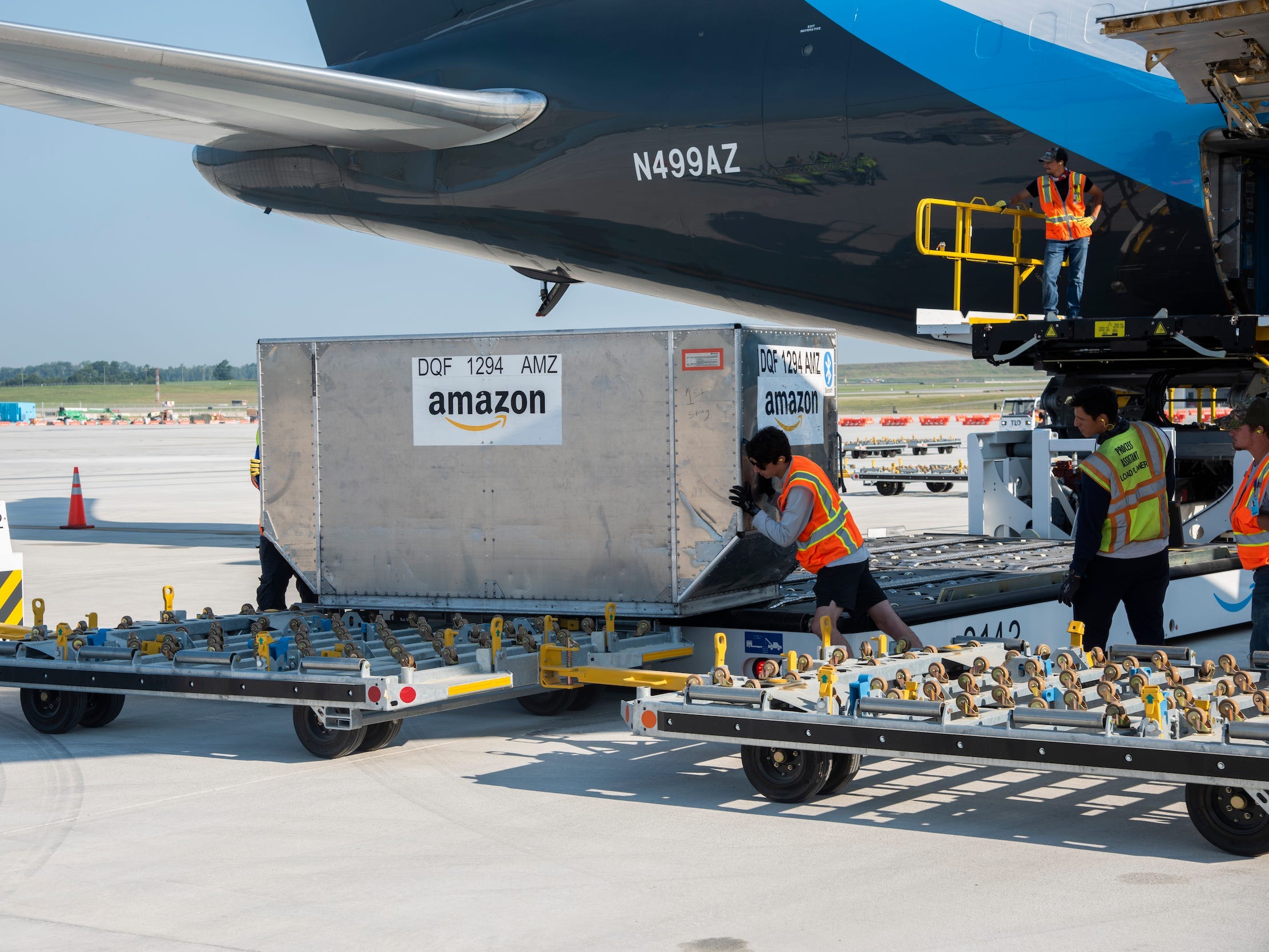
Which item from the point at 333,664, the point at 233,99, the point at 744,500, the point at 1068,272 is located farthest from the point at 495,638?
the point at 233,99

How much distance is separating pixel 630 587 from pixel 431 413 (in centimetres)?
159

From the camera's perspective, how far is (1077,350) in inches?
421

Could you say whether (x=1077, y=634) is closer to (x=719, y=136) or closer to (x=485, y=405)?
(x=485, y=405)

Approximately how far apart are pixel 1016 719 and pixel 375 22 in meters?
14.2

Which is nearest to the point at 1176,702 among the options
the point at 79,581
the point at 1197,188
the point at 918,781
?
the point at 918,781

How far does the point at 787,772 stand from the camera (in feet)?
20.9

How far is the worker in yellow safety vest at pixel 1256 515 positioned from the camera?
7.06 m

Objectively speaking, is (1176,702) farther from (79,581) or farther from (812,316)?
(79,581)

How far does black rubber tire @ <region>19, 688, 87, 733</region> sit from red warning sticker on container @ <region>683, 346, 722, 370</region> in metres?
3.76

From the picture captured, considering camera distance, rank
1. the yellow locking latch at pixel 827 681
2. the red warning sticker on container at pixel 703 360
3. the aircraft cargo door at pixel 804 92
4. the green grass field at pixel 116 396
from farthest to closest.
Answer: the green grass field at pixel 116 396 → the aircraft cargo door at pixel 804 92 → the red warning sticker on container at pixel 703 360 → the yellow locking latch at pixel 827 681

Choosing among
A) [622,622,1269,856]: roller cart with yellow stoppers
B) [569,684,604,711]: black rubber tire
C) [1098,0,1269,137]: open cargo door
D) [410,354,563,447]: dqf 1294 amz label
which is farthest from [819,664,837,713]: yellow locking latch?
[1098,0,1269,137]: open cargo door

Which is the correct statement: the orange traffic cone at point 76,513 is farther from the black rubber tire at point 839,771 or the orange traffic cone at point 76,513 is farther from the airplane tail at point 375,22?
the black rubber tire at point 839,771

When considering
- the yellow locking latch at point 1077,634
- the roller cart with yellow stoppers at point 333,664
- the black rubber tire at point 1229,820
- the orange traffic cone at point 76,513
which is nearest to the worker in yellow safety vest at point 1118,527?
the yellow locking latch at point 1077,634

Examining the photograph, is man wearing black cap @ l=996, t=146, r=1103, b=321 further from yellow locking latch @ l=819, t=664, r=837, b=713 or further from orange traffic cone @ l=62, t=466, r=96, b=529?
orange traffic cone @ l=62, t=466, r=96, b=529
